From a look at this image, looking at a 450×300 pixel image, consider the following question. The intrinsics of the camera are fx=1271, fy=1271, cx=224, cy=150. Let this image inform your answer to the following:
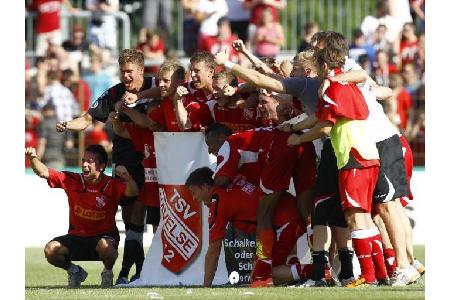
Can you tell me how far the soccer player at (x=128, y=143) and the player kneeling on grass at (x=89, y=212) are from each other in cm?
35

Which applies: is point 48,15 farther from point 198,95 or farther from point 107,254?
point 107,254

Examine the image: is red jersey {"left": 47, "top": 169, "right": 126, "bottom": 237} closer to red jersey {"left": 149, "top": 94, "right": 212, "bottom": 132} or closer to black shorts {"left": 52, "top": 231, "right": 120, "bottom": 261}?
black shorts {"left": 52, "top": 231, "right": 120, "bottom": 261}

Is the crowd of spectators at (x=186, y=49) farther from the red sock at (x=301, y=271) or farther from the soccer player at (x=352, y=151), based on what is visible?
the soccer player at (x=352, y=151)

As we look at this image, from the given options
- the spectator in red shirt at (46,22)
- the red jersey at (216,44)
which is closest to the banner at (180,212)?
the red jersey at (216,44)

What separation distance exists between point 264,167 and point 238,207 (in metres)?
0.45

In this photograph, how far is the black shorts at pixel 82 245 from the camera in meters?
12.1

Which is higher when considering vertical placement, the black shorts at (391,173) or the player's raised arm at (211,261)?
the black shorts at (391,173)

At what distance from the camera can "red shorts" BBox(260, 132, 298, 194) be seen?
11320 millimetres

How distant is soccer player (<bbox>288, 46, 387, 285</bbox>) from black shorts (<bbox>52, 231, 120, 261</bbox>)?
103 inches

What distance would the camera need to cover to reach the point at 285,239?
38.0 feet
